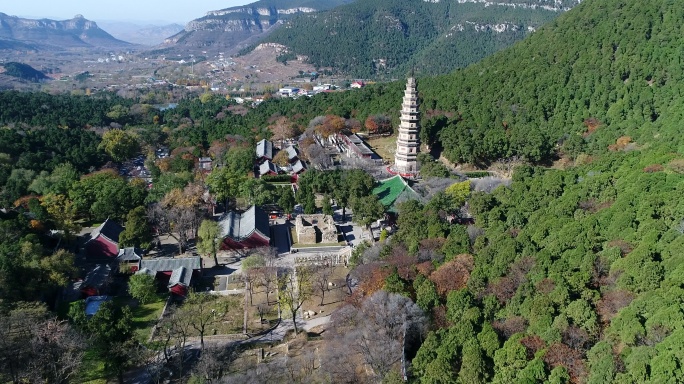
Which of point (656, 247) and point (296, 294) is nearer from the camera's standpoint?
point (656, 247)

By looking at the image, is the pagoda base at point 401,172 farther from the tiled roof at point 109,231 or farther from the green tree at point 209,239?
the tiled roof at point 109,231

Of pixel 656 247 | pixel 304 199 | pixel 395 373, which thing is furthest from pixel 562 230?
pixel 304 199

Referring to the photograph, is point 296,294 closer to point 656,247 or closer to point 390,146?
point 656,247

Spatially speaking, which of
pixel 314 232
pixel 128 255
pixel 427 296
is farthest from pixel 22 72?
pixel 427 296

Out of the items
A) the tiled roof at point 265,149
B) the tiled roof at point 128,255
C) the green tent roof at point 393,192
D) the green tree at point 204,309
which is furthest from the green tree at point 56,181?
the green tent roof at point 393,192

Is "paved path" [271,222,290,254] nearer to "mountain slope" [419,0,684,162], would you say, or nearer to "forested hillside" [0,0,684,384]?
"forested hillside" [0,0,684,384]

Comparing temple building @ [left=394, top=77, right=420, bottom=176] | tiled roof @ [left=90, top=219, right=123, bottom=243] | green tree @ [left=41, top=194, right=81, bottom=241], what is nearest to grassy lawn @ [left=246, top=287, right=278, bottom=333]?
tiled roof @ [left=90, top=219, right=123, bottom=243]

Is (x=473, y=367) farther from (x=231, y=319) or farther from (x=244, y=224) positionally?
(x=244, y=224)
